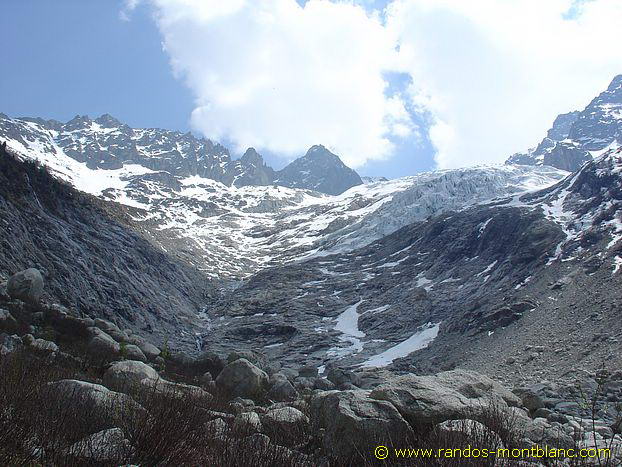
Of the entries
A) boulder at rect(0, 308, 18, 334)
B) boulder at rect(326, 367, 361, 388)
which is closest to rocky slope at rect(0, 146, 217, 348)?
boulder at rect(0, 308, 18, 334)

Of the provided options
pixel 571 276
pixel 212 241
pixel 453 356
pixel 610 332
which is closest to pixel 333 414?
pixel 610 332

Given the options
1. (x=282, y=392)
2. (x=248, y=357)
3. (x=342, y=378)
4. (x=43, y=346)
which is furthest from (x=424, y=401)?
(x=342, y=378)

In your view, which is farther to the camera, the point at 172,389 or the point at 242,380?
the point at 242,380

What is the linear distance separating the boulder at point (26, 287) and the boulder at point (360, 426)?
86.9 feet

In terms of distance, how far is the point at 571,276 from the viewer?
62.9 m

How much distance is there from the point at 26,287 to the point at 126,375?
66.7 feet

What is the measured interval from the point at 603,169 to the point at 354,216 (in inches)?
3898

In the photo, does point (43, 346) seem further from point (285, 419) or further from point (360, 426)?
point (360, 426)

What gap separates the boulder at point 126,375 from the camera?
13578 millimetres

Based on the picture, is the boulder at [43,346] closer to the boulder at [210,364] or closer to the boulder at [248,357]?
the boulder at [210,364]

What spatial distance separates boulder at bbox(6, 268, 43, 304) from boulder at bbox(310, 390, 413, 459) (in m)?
26.5

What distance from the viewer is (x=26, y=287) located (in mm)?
29750

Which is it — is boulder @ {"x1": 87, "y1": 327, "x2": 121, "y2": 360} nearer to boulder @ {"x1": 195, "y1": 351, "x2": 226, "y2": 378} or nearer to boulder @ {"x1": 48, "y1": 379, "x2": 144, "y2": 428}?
boulder @ {"x1": 195, "y1": 351, "x2": 226, "y2": 378}

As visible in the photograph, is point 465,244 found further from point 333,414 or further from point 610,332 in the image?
point 333,414
